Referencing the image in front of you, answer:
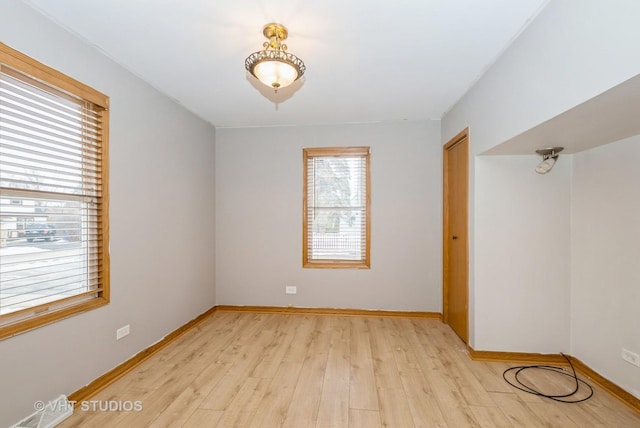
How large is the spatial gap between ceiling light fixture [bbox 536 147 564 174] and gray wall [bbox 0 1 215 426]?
11.5ft

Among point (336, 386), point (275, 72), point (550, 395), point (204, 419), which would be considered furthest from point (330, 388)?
point (275, 72)

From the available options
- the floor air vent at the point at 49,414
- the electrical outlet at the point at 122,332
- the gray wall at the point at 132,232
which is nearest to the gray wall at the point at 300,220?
the gray wall at the point at 132,232

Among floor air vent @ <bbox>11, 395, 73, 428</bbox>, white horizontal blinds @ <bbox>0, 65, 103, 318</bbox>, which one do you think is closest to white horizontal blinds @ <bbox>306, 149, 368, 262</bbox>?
white horizontal blinds @ <bbox>0, 65, 103, 318</bbox>

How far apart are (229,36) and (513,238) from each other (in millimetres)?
2910

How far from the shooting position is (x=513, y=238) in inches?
106

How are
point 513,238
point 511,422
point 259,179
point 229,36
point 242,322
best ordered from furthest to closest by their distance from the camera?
point 259,179, point 242,322, point 513,238, point 229,36, point 511,422

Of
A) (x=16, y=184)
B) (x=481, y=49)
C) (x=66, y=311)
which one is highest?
(x=481, y=49)

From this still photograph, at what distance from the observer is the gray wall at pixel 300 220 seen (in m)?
3.88

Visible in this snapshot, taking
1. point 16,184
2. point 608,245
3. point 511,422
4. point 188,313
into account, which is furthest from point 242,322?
point 608,245

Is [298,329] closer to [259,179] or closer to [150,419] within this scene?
[150,419]

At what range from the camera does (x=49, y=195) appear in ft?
6.52

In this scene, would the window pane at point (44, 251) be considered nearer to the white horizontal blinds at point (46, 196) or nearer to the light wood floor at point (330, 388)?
the white horizontal blinds at point (46, 196)

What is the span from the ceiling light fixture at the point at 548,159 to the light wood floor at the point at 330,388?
1.73m

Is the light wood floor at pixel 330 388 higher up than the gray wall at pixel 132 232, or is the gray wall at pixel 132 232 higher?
the gray wall at pixel 132 232
